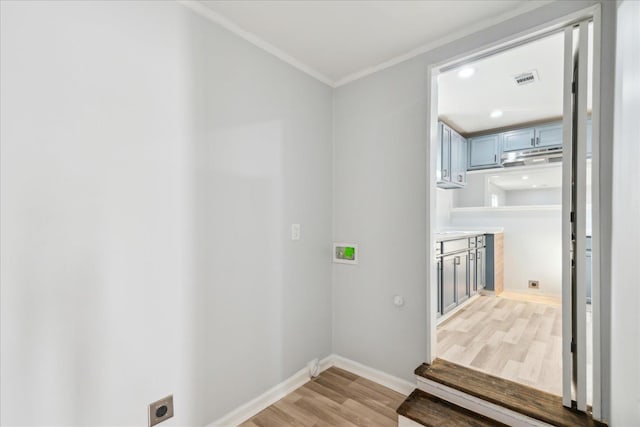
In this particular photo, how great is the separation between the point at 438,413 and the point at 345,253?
1.24m

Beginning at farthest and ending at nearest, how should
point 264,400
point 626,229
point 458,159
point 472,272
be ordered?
1. point 458,159
2. point 472,272
3. point 264,400
4. point 626,229

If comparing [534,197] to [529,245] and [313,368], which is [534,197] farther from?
[313,368]

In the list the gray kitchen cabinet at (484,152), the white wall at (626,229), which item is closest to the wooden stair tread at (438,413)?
the white wall at (626,229)

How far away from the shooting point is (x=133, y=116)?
138 cm

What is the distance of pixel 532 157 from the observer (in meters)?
3.94

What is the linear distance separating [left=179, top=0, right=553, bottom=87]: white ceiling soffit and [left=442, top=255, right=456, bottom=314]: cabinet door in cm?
192

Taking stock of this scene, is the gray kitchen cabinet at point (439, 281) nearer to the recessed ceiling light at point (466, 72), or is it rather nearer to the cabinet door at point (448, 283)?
the cabinet door at point (448, 283)

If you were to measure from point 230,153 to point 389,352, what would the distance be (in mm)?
1832

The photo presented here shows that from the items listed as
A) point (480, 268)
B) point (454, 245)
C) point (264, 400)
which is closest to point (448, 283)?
point (454, 245)

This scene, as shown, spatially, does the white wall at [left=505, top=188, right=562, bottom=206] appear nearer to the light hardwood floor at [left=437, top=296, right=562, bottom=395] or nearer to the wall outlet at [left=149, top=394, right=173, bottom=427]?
the light hardwood floor at [left=437, top=296, right=562, bottom=395]

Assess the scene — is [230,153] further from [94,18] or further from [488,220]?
[488,220]

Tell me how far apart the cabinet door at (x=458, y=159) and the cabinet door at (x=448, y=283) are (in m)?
1.53

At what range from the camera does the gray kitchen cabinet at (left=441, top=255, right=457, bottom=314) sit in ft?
9.44

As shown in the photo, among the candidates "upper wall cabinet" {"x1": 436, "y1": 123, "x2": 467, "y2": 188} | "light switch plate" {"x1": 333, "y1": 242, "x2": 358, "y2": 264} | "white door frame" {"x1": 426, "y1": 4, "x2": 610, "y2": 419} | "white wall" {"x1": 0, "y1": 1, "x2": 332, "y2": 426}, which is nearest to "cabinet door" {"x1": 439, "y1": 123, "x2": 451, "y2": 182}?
"upper wall cabinet" {"x1": 436, "y1": 123, "x2": 467, "y2": 188}
